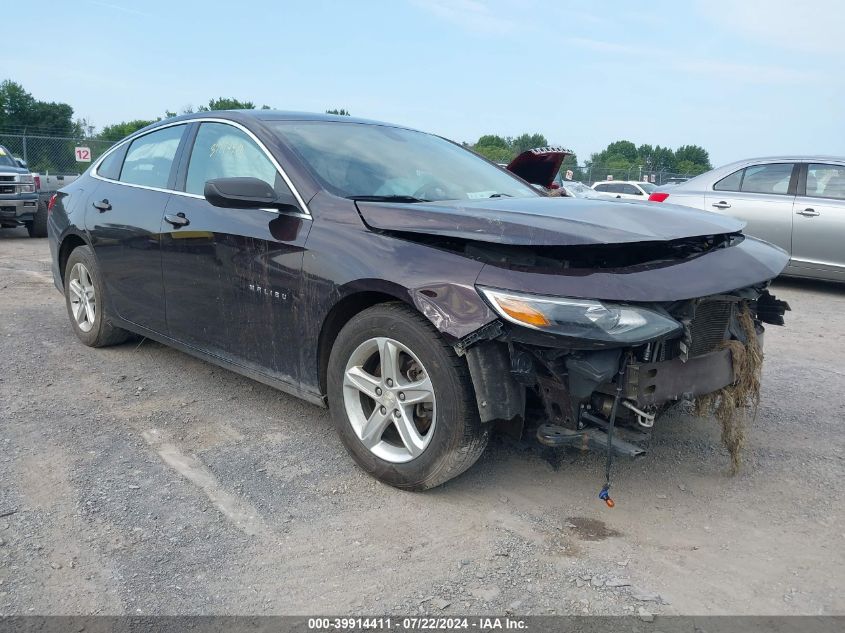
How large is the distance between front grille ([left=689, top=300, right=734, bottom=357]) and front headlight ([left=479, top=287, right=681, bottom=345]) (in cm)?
30

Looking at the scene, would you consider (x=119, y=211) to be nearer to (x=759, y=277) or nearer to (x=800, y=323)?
(x=759, y=277)

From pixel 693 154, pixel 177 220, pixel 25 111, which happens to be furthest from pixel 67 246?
pixel 693 154

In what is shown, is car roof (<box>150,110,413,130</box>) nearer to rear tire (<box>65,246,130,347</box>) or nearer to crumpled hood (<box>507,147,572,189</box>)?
crumpled hood (<box>507,147,572,189</box>)

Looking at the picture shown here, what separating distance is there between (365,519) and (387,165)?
1.80 metres

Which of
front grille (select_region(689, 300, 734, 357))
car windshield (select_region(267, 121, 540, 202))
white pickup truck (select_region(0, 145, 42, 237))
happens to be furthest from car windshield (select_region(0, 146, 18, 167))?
front grille (select_region(689, 300, 734, 357))

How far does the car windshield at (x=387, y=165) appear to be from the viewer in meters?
3.55

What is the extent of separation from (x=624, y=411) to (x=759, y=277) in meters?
0.81

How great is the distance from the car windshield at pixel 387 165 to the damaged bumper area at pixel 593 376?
1109mm

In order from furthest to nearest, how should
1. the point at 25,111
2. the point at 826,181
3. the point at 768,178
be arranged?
the point at 25,111, the point at 768,178, the point at 826,181

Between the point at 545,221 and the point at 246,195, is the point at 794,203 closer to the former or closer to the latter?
the point at 545,221

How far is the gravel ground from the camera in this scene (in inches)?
95.7

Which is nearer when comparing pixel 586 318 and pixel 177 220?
pixel 586 318

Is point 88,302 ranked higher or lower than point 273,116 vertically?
lower

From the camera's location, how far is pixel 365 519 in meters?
2.92
